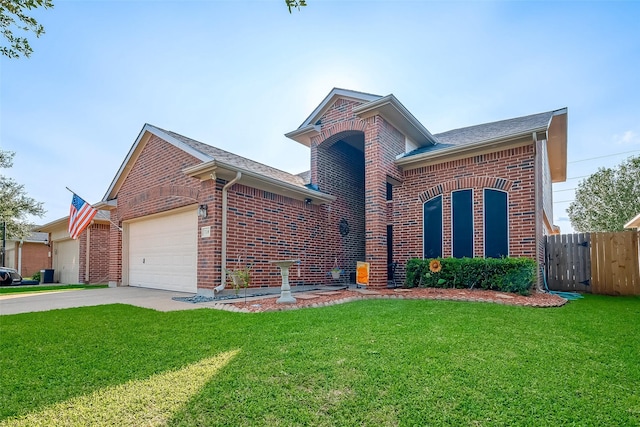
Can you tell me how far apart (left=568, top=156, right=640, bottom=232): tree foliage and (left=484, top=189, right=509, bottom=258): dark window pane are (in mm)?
19704

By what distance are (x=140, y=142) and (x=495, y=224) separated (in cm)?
1088

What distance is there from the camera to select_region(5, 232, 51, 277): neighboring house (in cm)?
2430

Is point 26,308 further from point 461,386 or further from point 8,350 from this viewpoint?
point 461,386

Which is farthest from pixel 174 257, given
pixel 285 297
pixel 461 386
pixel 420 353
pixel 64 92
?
pixel 461 386

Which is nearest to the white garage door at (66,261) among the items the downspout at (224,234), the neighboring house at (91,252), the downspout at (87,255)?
the neighboring house at (91,252)

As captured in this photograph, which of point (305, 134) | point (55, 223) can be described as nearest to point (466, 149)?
point (305, 134)

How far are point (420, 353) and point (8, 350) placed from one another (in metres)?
4.37

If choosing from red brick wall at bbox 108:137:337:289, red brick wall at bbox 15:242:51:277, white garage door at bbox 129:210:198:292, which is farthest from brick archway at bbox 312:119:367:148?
red brick wall at bbox 15:242:51:277

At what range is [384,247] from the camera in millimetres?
9305

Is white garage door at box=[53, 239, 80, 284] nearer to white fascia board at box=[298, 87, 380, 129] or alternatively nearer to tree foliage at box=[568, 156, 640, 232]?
white fascia board at box=[298, 87, 380, 129]

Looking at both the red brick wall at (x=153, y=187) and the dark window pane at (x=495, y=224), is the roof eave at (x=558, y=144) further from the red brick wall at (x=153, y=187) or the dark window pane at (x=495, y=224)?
the red brick wall at (x=153, y=187)

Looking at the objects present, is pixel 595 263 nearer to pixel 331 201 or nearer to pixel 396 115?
pixel 396 115

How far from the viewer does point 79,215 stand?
33.7 ft

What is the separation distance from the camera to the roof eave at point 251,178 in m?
7.38
